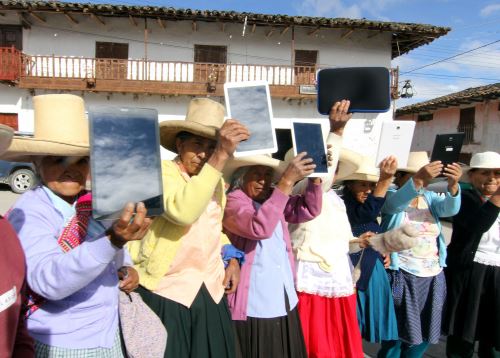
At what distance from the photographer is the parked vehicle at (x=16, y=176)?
12.9 metres

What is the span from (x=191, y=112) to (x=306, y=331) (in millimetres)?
1523

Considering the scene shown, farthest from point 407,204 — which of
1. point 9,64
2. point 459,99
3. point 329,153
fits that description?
point 459,99

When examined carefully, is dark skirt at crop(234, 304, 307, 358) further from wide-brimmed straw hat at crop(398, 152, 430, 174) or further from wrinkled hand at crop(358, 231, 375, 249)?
wide-brimmed straw hat at crop(398, 152, 430, 174)

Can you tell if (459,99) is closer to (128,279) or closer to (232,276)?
(232,276)

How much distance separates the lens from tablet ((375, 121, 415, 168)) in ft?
8.30

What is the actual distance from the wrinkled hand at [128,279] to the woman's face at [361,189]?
1.82 m

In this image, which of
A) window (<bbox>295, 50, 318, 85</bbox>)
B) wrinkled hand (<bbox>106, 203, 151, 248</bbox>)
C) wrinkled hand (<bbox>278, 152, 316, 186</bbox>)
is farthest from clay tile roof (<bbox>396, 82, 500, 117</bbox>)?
wrinkled hand (<bbox>106, 203, 151, 248</bbox>)

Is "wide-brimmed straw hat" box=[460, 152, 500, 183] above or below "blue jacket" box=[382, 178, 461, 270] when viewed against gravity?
above

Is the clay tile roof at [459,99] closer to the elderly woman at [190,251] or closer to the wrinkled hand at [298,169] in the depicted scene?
the wrinkled hand at [298,169]

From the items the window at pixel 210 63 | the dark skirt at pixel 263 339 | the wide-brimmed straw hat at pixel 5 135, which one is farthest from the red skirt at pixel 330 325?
the window at pixel 210 63

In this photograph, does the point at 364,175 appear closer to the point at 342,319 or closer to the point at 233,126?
the point at 342,319

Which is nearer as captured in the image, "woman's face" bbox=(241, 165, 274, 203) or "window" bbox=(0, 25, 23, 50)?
"woman's face" bbox=(241, 165, 274, 203)

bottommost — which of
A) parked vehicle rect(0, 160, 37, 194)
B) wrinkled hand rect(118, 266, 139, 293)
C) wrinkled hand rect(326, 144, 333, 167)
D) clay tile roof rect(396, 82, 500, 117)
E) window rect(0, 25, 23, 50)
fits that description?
parked vehicle rect(0, 160, 37, 194)

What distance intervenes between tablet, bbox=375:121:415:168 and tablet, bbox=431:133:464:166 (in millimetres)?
422
